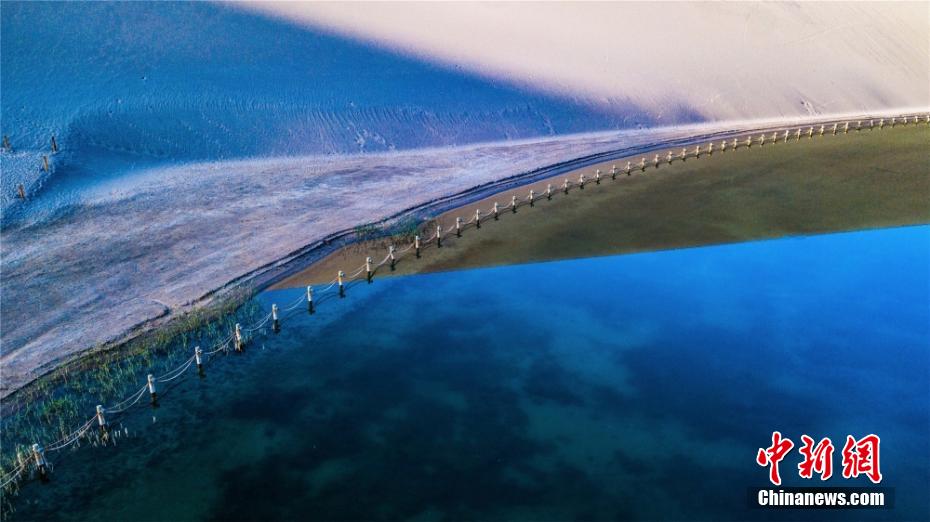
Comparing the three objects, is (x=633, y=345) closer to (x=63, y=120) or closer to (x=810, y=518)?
(x=810, y=518)

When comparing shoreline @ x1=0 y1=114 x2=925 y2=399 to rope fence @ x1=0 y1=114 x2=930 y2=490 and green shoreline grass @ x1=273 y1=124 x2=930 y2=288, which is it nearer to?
green shoreline grass @ x1=273 y1=124 x2=930 y2=288

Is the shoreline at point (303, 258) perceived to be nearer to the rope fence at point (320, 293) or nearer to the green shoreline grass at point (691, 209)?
the green shoreline grass at point (691, 209)

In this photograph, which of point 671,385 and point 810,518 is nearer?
point 810,518

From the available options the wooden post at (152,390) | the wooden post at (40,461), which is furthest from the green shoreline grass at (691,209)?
the wooden post at (40,461)

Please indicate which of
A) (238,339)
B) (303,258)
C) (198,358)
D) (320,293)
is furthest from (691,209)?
(198,358)

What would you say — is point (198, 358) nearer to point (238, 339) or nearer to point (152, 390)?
point (152, 390)

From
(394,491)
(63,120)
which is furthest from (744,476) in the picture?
(63,120)

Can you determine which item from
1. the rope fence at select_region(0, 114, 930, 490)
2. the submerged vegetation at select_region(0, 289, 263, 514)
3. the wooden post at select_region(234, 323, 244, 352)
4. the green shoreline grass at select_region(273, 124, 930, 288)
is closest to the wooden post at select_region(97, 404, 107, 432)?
the rope fence at select_region(0, 114, 930, 490)

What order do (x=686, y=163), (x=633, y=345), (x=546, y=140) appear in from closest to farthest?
1. (x=633, y=345)
2. (x=686, y=163)
3. (x=546, y=140)
